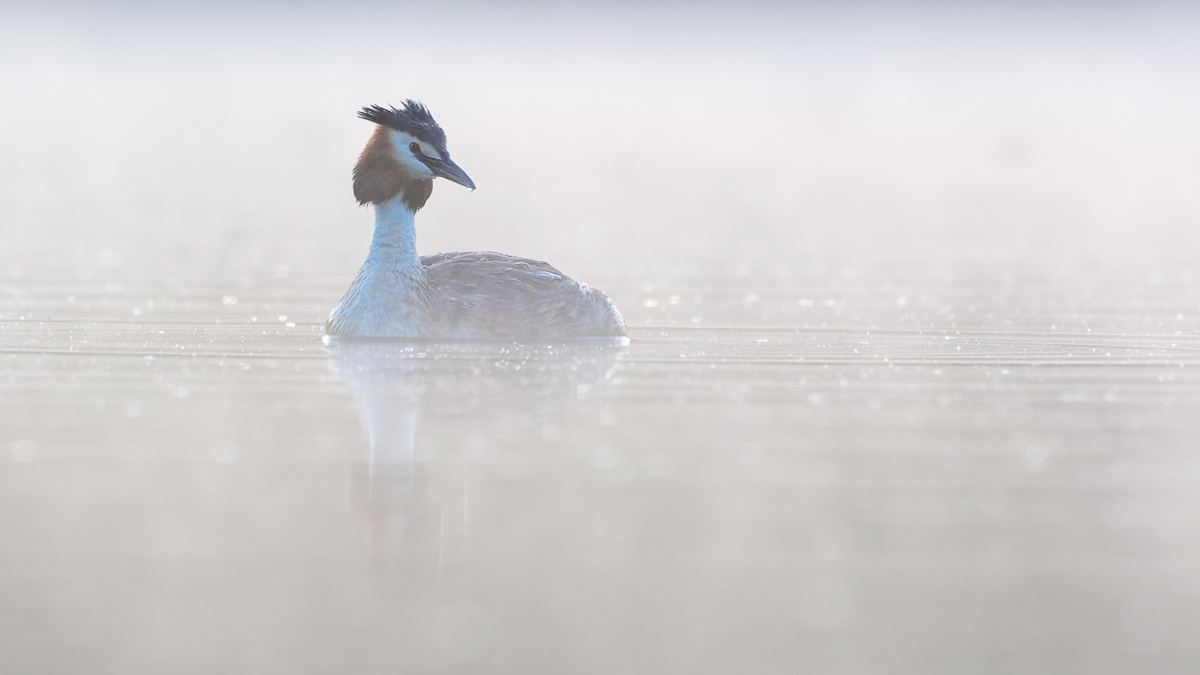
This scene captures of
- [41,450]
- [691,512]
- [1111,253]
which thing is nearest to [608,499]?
[691,512]

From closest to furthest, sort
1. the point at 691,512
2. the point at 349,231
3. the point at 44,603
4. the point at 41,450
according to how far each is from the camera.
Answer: the point at 44,603, the point at 691,512, the point at 41,450, the point at 349,231

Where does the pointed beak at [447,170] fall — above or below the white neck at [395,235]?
above

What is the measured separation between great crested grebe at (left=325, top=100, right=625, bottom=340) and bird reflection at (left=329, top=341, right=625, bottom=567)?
262 mm

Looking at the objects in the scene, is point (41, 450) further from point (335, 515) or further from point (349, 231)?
point (349, 231)

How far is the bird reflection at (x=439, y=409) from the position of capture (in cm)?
653

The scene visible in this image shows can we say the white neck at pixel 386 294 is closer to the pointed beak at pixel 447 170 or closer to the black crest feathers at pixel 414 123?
the pointed beak at pixel 447 170

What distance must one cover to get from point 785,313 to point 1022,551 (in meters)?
6.89

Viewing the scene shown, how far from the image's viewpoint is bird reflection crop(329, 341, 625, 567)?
6.53 metres

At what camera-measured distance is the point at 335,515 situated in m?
6.51

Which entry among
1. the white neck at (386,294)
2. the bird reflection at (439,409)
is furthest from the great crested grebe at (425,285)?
the bird reflection at (439,409)

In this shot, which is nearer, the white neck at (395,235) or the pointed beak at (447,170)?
the pointed beak at (447,170)

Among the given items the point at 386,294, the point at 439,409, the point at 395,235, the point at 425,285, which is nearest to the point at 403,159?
the point at 395,235

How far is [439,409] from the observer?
8570 mm

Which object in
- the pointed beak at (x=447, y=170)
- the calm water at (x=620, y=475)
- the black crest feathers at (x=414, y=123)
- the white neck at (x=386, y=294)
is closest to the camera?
the calm water at (x=620, y=475)
